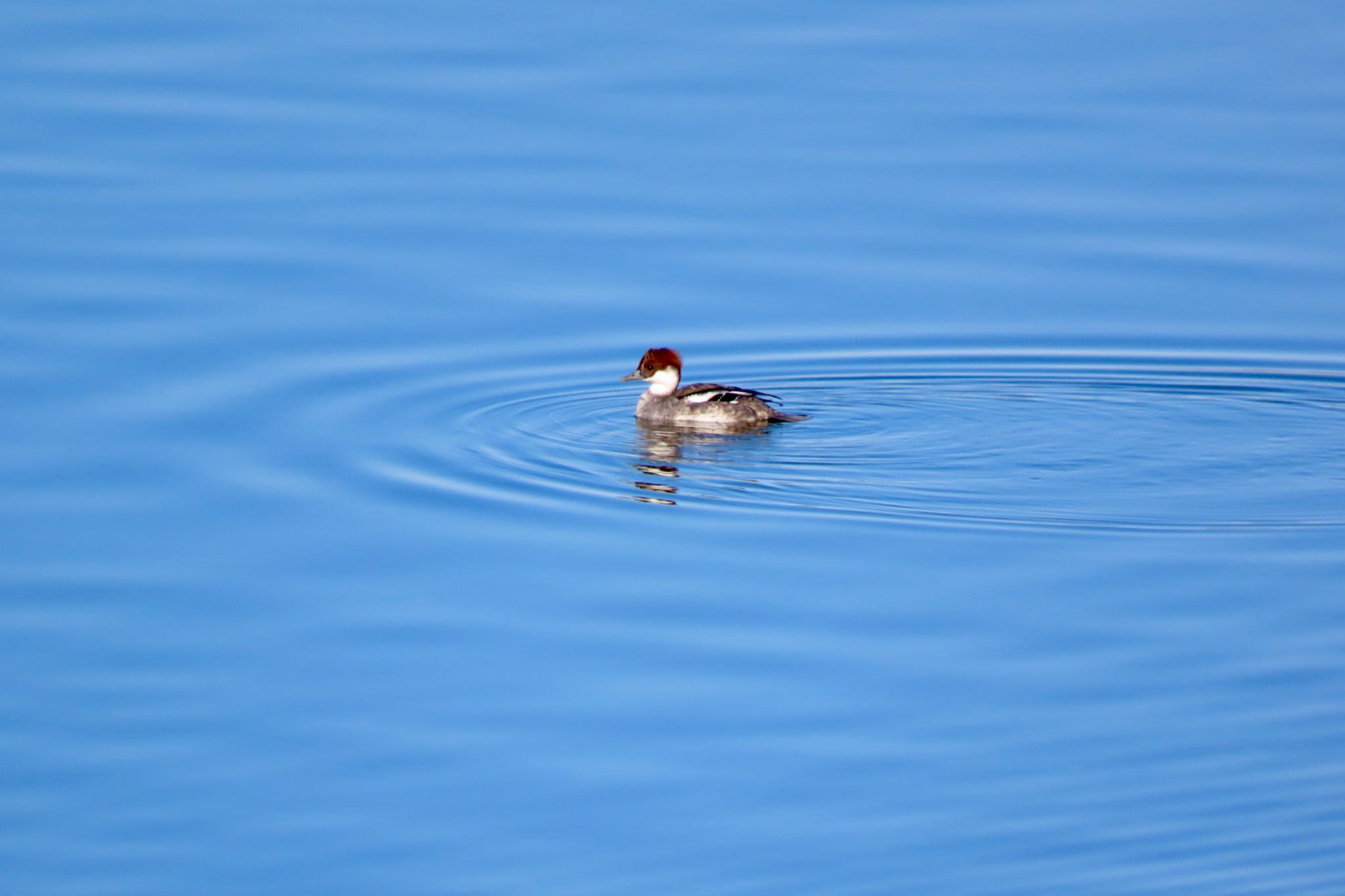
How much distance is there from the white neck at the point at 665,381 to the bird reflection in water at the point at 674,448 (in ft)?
0.78

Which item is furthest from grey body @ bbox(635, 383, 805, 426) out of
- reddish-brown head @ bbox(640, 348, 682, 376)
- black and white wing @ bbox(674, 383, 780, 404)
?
reddish-brown head @ bbox(640, 348, 682, 376)

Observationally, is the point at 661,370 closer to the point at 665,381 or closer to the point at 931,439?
the point at 665,381

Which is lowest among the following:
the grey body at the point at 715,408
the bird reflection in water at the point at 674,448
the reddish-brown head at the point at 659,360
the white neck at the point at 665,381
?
the bird reflection in water at the point at 674,448

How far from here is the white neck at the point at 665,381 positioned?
41.7ft

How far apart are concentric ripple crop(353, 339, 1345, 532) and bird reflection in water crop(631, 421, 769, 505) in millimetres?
19

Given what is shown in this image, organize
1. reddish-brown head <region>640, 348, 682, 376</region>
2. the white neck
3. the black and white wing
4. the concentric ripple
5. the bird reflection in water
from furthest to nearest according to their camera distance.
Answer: the white neck
reddish-brown head <region>640, 348, 682, 376</region>
the black and white wing
the bird reflection in water
the concentric ripple

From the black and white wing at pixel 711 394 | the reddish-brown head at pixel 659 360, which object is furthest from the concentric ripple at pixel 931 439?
the reddish-brown head at pixel 659 360

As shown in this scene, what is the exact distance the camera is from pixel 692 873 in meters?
6.67

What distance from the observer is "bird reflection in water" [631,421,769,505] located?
1119 centimetres

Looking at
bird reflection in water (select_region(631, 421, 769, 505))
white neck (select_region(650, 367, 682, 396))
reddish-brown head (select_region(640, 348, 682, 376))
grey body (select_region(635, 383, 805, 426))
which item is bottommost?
bird reflection in water (select_region(631, 421, 769, 505))

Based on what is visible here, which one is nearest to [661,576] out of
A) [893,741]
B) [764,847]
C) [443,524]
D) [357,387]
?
[443,524]

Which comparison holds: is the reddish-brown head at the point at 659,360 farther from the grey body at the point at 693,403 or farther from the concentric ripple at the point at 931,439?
the concentric ripple at the point at 931,439

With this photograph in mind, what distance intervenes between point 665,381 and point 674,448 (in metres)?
0.79

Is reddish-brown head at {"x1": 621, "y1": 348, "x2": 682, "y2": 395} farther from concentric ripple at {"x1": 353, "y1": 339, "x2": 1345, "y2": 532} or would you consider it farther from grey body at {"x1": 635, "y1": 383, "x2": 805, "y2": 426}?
concentric ripple at {"x1": 353, "y1": 339, "x2": 1345, "y2": 532}
